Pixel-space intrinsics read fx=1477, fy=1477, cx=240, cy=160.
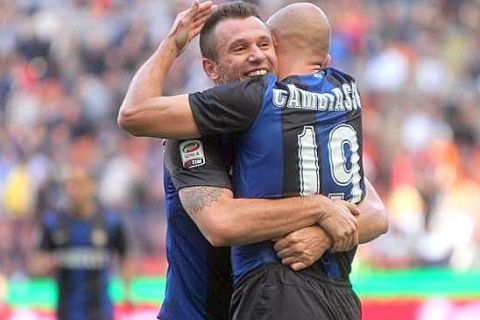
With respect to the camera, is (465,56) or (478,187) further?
(465,56)

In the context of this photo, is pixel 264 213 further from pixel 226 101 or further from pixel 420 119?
pixel 420 119

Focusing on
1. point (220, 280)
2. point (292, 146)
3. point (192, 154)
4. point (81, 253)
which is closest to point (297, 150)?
point (292, 146)

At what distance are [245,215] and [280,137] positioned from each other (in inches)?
12.9

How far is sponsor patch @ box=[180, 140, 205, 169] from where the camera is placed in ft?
18.8

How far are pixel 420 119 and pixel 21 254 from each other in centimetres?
477

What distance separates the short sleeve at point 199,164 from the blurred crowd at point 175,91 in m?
9.45

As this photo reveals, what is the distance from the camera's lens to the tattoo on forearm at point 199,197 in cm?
567

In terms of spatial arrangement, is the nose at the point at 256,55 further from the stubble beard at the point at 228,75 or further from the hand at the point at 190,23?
the hand at the point at 190,23

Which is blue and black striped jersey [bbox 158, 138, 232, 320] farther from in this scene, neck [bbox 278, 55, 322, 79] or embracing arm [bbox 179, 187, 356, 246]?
neck [bbox 278, 55, 322, 79]

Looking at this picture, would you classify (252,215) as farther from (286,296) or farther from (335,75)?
(335,75)

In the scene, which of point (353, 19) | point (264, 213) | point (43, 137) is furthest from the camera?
point (353, 19)

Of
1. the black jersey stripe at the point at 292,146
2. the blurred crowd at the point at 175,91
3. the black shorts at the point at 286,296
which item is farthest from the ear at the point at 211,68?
the blurred crowd at the point at 175,91

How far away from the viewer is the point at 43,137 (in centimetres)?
1661

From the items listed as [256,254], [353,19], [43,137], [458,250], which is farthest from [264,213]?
[353,19]
